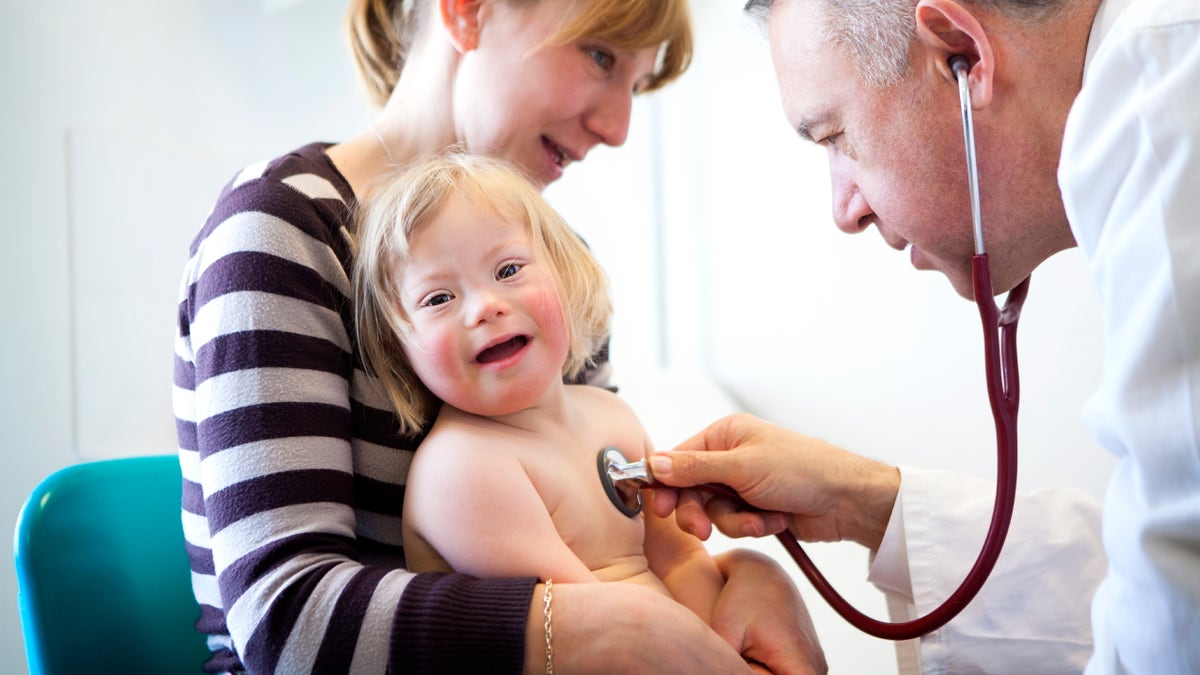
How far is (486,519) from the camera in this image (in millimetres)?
1045

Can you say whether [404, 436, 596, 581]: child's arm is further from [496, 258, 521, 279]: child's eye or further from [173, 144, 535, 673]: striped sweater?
[496, 258, 521, 279]: child's eye

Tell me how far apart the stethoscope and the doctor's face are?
0.13ft

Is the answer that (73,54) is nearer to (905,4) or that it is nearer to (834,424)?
(905,4)

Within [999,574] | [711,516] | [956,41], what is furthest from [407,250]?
[999,574]

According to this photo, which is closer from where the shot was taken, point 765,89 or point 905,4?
point 905,4

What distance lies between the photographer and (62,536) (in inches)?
49.7

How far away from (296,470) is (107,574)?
50 centimetres

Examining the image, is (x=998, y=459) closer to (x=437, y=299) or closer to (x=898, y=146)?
(x=898, y=146)


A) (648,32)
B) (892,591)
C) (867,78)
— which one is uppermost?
(648,32)

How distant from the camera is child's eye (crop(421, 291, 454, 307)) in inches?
44.7

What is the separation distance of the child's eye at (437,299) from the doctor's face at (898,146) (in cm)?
53

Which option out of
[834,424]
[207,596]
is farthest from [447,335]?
[834,424]

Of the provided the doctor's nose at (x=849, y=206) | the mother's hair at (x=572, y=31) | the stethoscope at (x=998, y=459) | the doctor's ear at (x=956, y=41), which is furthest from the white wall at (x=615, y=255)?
the stethoscope at (x=998, y=459)

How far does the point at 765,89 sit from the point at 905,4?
195 centimetres
